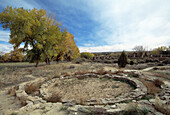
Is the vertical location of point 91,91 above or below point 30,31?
below

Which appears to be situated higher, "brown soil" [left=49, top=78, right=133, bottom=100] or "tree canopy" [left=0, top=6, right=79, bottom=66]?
"tree canopy" [left=0, top=6, right=79, bottom=66]

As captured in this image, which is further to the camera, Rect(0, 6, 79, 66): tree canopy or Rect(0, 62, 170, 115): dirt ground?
Rect(0, 6, 79, 66): tree canopy

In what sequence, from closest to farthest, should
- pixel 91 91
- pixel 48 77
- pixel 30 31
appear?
pixel 91 91, pixel 48 77, pixel 30 31

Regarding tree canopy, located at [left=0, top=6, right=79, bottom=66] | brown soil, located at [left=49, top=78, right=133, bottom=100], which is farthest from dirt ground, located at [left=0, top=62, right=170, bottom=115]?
tree canopy, located at [left=0, top=6, right=79, bottom=66]

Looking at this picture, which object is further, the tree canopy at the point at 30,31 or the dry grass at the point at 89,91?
the tree canopy at the point at 30,31

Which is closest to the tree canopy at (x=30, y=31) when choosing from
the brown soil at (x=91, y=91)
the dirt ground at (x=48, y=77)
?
the dirt ground at (x=48, y=77)

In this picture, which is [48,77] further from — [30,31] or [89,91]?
[30,31]

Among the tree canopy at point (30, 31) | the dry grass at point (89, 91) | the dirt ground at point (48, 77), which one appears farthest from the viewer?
the tree canopy at point (30, 31)

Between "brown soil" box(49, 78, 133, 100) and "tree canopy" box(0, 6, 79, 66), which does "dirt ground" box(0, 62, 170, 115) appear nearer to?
"brown soil" box(49, 78, 133, 100)

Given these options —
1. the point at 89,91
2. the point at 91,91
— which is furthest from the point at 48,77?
the point at 91,91

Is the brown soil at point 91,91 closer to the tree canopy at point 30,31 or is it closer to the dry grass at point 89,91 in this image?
the dry grass at point 89,91

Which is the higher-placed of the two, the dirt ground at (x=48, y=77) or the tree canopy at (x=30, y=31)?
the tree canopy at (x=30, y=31)

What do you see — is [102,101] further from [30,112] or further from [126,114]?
[30,112]

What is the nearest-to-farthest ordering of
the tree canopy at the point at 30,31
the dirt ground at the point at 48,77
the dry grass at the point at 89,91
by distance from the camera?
1. the dirt ground at the point at 48,77
2. the dry grass at the point at 89,91
3. the tree canopy at the point at 30,31
